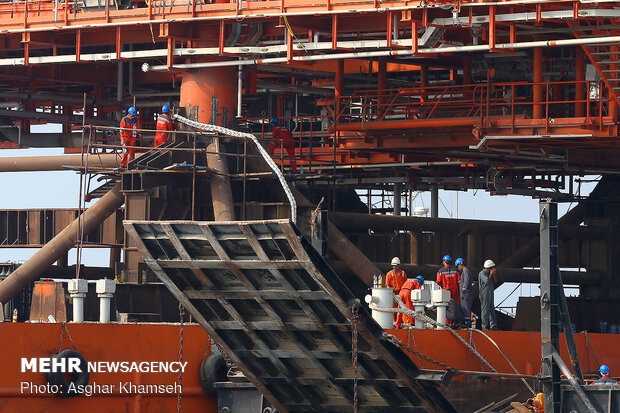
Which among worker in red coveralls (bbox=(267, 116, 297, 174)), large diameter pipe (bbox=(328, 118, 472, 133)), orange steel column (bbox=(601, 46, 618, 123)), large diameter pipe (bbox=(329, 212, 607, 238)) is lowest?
large diameter pipe (bbox=(329, 212, 607, 238))

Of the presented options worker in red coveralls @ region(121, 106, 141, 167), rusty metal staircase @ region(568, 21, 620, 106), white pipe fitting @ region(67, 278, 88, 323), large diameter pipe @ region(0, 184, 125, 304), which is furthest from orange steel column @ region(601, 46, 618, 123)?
white pipe fitting @ region(67, 278, 88, 323)

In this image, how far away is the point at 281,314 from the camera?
68.4 feet

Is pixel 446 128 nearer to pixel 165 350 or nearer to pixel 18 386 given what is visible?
pixel 165 350

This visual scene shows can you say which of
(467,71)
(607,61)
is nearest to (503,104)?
(607,61)

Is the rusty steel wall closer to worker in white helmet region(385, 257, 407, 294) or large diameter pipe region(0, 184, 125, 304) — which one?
large diameter pipe region(0, 184, 125, 304)

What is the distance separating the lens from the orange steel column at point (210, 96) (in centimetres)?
3194

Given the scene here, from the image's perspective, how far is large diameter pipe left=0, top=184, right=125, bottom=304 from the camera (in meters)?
30.4

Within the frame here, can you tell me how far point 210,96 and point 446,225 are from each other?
9.39 metres

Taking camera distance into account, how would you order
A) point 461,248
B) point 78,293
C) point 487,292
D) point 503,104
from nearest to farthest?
point 78,293
point 487,292
point 503,104
point 461,248

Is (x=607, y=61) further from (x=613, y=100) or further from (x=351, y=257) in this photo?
(x=351, y=257)

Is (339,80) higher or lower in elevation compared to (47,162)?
higher

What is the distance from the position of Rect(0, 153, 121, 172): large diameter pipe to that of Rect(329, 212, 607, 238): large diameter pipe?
6176 millimetres

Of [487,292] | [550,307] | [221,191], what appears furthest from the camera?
[221,191]

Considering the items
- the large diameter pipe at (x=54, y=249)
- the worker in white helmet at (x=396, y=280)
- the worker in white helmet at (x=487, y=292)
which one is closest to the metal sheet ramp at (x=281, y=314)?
the worker in white helmet at (x=396, y=280)
